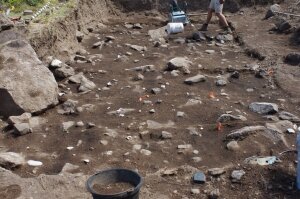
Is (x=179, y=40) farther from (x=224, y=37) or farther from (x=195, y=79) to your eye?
(x=195, y=79)

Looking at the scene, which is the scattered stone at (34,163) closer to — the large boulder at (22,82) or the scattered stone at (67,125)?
the scattered stone at (67,125)

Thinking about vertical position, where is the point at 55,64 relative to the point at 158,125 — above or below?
above

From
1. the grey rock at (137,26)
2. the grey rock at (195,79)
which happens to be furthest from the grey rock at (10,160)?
the grey rock at (137,26)

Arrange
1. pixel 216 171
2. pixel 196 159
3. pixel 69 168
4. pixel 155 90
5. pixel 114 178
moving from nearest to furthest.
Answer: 1. pixel 114 178
2. pixel 216 171
3. pixel 69 168
4. pixel 196 159
5. pixel 155 90

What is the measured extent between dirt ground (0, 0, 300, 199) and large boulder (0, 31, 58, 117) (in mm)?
282

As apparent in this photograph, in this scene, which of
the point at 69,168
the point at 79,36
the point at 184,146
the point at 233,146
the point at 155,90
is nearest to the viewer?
the point at 69,168

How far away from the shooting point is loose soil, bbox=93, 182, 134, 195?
4127mm

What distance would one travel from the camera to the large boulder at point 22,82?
6.44 m

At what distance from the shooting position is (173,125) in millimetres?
6211

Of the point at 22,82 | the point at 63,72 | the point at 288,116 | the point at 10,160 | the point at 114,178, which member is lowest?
the point at 288,116

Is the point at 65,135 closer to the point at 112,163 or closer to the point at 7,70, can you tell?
the point at 112,163

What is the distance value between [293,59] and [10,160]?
544cm

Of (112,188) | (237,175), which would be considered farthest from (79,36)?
(112,188)

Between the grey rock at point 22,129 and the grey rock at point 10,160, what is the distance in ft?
1.87
